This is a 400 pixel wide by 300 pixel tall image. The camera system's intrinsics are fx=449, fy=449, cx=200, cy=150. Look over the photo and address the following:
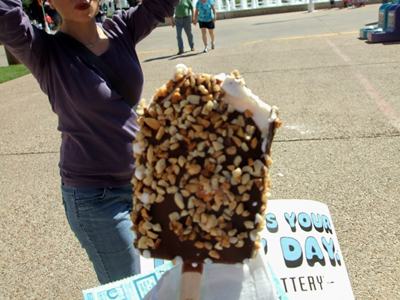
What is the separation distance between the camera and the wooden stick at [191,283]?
158 centimetres

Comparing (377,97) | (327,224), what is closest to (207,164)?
(327,224)

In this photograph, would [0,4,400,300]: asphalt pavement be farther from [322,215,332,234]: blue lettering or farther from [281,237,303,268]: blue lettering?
[281,237,303,268]: blue lettering

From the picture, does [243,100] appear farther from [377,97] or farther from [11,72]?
[11,72]

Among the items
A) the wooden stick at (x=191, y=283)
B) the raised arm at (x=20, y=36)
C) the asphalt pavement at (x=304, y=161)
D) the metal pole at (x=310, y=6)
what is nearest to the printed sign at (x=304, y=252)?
the wooden stick at (x=191, y=283)

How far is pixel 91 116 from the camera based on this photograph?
1.86 metres

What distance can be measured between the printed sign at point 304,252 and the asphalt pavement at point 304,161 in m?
→ 0.75

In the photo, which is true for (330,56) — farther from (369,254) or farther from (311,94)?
(369,254)

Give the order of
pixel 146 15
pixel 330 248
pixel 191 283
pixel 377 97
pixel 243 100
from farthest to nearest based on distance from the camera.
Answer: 1. pixel 377 97
2. pixel 330 248
3. pixel 146 15
4. pixel 191 283
5. pixel 243 100

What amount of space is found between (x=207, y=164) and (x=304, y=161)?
309 centimetres

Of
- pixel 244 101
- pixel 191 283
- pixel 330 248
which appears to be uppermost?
pixel 244 101

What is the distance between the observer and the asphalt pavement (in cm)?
308

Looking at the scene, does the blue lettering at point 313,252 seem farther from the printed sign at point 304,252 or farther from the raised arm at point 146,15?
the raised arm at point 146,15

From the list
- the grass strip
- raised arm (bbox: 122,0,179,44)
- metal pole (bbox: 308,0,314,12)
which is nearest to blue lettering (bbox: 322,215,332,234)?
raised arm (bbox: 122,0,179,44)

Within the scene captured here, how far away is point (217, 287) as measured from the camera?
5.62 feet
